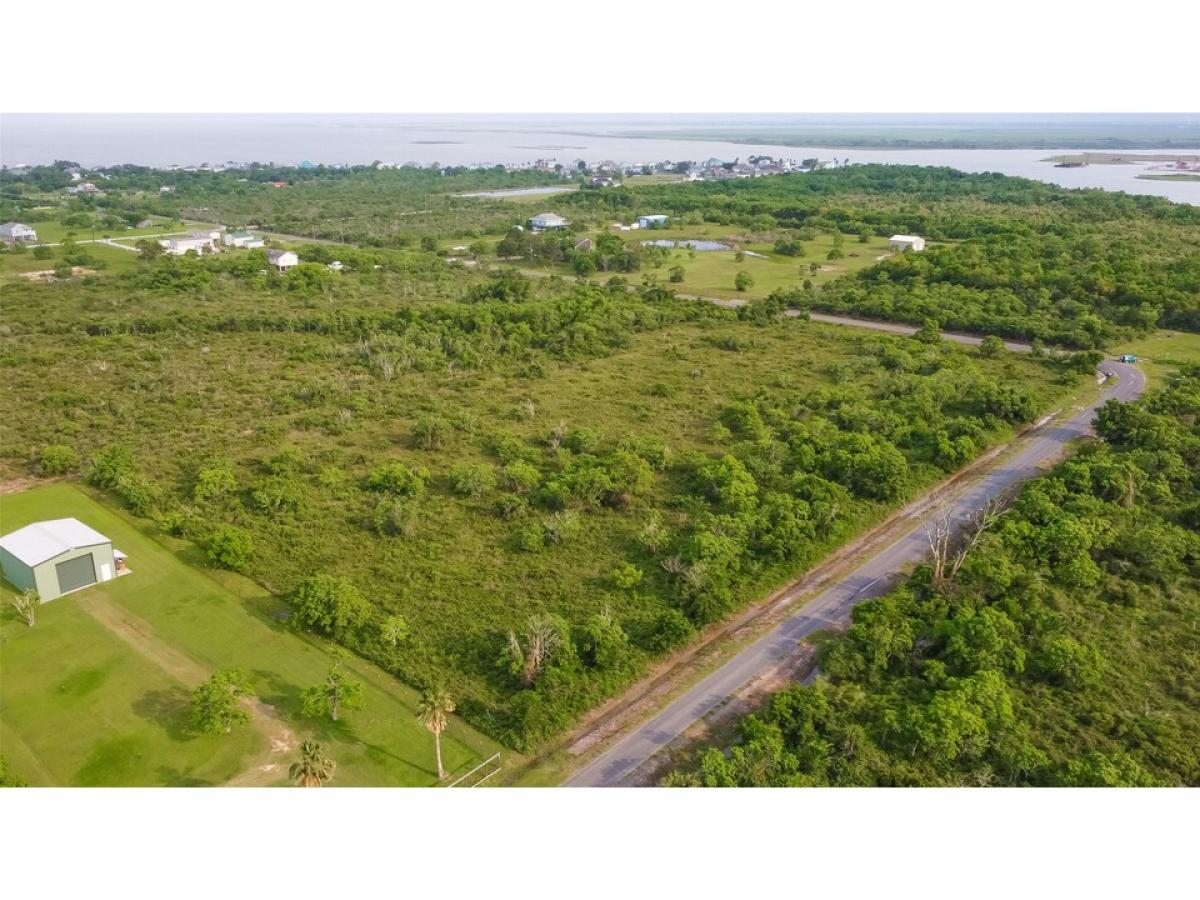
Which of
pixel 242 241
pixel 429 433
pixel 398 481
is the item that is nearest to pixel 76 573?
pixel 398 481

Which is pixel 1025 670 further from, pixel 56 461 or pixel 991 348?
pixel 56 461

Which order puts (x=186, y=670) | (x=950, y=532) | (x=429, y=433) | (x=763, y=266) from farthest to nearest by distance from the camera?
(x=763, y=266) → (x=429, y=433) → (x=950, y=532) → (x=186, y=670)

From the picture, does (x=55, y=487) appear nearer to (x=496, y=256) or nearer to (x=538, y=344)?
(x=538, y=344)

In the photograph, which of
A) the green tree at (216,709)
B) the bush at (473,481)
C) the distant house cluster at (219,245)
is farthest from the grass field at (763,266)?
the green tree at (216,709)

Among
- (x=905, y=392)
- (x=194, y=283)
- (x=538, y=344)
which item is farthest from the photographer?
(x=194, y=283)

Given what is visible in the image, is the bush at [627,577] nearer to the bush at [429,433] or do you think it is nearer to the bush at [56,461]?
the bush at [429,433]

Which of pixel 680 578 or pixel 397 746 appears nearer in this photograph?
pixel 397 746

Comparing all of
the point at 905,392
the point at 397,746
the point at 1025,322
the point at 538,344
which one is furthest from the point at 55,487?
the point at 1025,322
